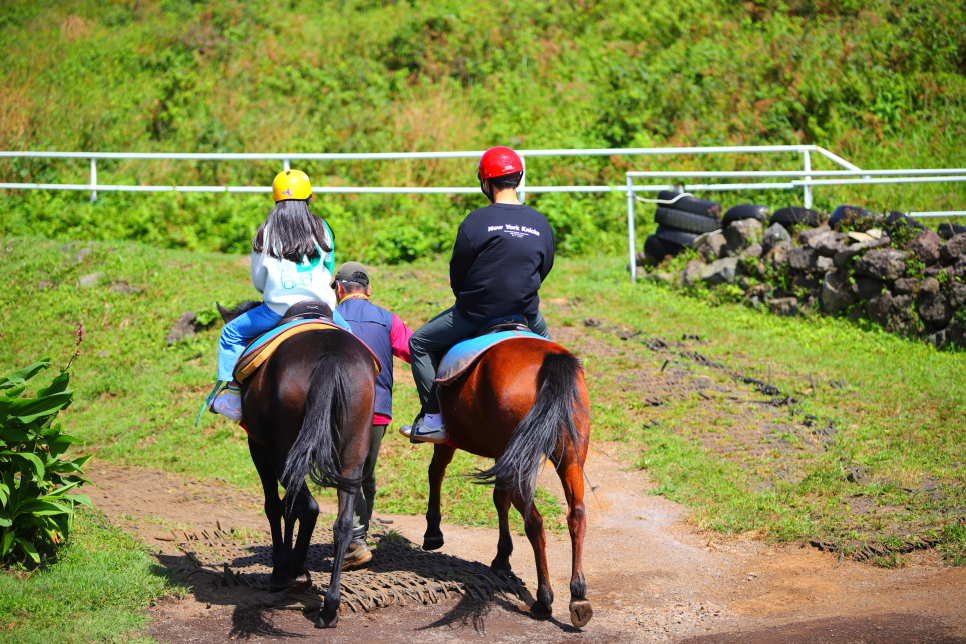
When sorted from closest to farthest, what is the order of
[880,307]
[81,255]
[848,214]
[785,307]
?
[880,307] < [848,214] < [785,307] < [81,255]

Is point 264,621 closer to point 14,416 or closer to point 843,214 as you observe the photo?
point 14,416

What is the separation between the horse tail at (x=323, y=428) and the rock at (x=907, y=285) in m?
7.60

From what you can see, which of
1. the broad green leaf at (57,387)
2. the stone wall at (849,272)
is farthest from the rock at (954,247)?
the broad green leaf at (57,387)

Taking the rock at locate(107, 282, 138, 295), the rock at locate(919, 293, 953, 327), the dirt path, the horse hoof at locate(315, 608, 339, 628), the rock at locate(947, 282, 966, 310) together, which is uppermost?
the rock at locate(107, 282, 138, 295)

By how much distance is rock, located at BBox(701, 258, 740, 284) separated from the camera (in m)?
11.6

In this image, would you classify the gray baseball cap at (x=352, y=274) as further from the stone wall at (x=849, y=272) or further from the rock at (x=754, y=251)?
the rock at (x=754, y=251)

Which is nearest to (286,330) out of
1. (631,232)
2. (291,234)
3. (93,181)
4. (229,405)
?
(291,234)

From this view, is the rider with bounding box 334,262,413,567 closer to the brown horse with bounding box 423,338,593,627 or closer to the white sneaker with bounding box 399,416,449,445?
the white sneaker with bounding box 399,416,449,445

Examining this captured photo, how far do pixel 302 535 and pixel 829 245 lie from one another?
812cm

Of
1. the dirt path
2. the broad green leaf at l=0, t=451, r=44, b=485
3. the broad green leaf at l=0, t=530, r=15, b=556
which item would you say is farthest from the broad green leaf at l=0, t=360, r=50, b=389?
the dirt path

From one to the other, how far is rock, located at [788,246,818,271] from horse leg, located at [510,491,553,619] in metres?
7.31

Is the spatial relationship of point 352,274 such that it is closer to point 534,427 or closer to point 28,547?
point 534,427

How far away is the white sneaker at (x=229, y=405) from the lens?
5531mm

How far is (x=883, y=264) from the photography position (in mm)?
9914
